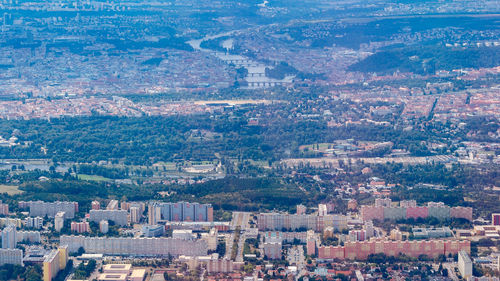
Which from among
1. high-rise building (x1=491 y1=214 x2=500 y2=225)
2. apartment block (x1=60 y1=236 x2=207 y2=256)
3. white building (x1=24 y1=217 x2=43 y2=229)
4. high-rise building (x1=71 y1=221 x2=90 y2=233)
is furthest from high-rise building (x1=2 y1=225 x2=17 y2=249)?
high-rise building (x1=491 y1=214 x2=500 y2=225)

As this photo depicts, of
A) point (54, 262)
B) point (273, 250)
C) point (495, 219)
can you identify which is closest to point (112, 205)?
point (54, 262)

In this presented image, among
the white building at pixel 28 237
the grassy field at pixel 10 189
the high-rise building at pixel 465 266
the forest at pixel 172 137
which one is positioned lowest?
the high-rise building at pixel 465 266

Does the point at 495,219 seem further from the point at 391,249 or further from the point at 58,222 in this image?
the point at 58,222

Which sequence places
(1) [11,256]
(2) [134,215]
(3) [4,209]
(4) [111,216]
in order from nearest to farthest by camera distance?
(1) [11,256] < (4) [111,216] < (2) [134,215] < (3) [4,209]

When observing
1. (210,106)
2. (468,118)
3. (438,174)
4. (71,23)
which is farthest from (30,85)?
(438,174)

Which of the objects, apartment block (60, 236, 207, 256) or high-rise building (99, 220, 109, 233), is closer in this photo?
apartment block (60, 236, 207, 256)

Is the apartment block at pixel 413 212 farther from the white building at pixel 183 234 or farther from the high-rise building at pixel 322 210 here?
→ the white building at pixel 183 234

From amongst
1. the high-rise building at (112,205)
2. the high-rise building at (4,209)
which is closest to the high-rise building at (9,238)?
the high-rise building at (4,209)

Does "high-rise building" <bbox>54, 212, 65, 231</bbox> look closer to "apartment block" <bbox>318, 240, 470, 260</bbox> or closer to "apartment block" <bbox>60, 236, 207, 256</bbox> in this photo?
"apartment block" <bbox>60, 236, 207, 256</bbox>
